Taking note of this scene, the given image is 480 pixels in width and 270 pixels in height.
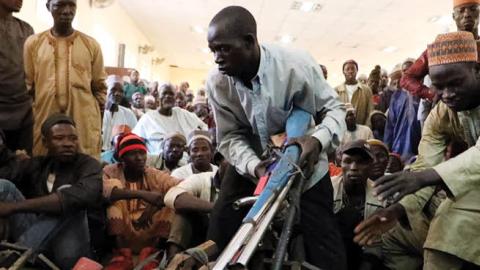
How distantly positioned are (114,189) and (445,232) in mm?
2056

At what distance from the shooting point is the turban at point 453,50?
216 cm

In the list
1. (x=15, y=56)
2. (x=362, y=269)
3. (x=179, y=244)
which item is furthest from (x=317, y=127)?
(x=15, y=56)

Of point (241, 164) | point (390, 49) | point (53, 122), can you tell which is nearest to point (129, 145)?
point (53, 122)

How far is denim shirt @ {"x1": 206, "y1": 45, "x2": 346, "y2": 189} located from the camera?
80.8 inches

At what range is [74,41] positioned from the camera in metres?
3.56

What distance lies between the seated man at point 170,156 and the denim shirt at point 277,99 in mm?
2737

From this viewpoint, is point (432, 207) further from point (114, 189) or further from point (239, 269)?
point (114, 189)

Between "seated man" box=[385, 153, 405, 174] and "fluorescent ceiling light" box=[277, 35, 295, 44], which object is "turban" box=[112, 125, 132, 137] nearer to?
"seated man" box=[385, 153, 405, 174]

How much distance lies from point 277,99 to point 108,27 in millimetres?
9964

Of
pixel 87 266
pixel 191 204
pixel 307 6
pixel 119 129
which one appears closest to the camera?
pixel 87 266

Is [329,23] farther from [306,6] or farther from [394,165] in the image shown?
[394,165]

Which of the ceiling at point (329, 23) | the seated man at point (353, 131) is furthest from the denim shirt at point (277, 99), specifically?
the ceiling at point (329, 23)

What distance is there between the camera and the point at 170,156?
4930 millimetres

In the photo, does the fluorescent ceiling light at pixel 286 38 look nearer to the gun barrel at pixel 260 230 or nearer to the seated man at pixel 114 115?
the seated man at pixel 114 115
